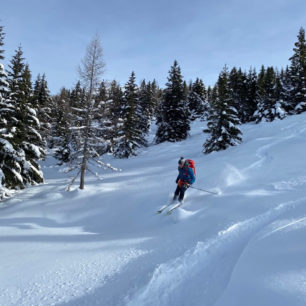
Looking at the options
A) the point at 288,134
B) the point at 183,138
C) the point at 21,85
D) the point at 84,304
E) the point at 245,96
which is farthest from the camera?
the point at 245,96

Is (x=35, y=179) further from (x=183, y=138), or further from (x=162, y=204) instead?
(x=183, y=138)

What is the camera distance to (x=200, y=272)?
16.6 feet

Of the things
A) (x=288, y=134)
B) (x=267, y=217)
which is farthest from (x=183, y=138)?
(x=267, y=217)

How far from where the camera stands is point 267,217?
709cm

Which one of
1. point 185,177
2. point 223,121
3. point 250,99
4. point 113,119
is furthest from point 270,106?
point 185,177

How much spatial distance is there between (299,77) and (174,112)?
20346 mm

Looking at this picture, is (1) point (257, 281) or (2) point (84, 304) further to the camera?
(2) point (84, 304)

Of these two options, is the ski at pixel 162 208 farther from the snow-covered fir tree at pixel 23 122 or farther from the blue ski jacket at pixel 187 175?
the snow-covered fir tree at pixel 23 122

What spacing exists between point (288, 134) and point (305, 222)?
18.1 m

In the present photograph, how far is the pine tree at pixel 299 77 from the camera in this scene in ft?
112

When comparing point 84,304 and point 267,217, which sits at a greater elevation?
point 267,217

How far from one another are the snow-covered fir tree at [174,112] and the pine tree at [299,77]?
17.4m

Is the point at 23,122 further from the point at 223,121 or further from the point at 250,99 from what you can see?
the point at 250,99

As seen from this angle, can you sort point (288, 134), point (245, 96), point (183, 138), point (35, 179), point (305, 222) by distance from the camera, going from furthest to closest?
1. point (245, 96)
2. point (183, 138)
3. point (288, 134)
4. point (35, 179)
5. point (305, 222)
